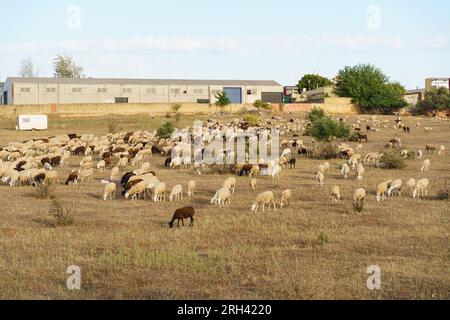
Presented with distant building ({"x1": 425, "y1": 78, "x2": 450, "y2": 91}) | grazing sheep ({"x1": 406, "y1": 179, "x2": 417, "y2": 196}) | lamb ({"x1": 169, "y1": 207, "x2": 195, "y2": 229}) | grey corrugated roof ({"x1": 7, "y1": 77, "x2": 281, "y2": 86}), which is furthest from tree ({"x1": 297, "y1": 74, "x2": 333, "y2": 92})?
lamb ({"x1": 169, "y1": 207, "x2": 195, "y2": 229})

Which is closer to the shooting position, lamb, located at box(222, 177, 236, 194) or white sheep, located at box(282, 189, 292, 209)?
white sheep, located at box(282, 189, 292, 209)

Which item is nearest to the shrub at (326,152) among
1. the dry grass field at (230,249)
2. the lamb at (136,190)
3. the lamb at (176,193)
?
the dry grass field at (230,249)

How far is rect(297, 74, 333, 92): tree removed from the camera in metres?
111

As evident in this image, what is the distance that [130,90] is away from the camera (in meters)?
77.9

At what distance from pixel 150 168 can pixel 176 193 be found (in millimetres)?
8094

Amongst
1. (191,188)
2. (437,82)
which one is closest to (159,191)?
(191,188)

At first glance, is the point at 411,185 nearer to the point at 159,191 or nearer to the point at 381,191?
the point at 381,191

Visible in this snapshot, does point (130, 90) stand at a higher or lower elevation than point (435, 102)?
higher

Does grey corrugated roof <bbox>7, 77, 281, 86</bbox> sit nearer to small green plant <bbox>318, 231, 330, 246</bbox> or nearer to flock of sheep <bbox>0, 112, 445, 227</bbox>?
flock of sheep <bbox>0, 112, 445, 227</bbox>

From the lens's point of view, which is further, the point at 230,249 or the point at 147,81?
the point at 147,81

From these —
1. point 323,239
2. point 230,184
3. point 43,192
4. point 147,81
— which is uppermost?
point 147,81

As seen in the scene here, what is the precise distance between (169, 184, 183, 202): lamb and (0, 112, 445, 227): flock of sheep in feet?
0.09
